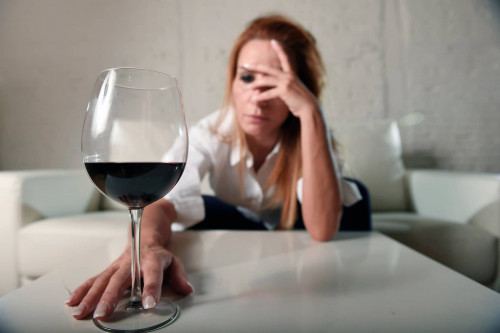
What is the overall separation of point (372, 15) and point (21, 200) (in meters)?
2.22

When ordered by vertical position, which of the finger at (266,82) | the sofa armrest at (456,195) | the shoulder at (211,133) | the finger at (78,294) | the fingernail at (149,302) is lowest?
the sofa armrest at (456,195)

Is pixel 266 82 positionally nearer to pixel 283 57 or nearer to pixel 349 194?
pixel 283 57

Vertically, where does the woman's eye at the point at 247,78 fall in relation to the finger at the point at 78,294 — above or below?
above

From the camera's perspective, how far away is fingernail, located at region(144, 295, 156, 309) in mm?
312

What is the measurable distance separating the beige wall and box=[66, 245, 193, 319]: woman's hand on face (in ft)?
6.12

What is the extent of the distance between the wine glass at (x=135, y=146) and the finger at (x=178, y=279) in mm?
27

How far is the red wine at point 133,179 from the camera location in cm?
31

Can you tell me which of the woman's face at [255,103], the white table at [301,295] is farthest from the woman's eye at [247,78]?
the white table at [301,295]

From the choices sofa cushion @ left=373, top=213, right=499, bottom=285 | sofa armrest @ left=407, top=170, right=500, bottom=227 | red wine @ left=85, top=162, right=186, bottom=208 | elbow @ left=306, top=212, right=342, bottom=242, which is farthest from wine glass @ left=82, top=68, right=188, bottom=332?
sofa armrest @ left=407, top=170, right=500, bottom=227

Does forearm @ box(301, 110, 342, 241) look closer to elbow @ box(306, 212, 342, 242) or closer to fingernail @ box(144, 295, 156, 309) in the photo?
elbow @ box(306, 212, 342, 242)

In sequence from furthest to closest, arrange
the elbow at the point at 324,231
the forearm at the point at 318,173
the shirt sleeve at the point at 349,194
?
1. the shirt sleeve at the point at 349,194
2. the forearm at the point at 318,173
3. the elbow at the point at 324,231

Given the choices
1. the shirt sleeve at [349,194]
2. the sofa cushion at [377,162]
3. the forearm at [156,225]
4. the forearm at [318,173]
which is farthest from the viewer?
the sofa cushion at [377,162]

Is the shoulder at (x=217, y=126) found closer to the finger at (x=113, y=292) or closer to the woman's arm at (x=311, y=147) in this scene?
the woman's arm at (x=311, y=147)

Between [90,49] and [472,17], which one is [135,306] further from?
[472,17]
